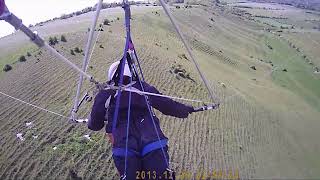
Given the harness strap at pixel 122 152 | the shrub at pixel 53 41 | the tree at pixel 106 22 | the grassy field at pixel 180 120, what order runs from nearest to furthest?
the harness strap at pixel 122 152, the grassy field at pixel 180 120, the shrub at pixel 53 41, the tree at pixel 106 22

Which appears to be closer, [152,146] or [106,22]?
[152,146]

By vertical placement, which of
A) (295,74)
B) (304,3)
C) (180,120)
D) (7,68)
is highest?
(7,68)

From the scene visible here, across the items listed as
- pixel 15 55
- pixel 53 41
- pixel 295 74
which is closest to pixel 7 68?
pixel 15 55

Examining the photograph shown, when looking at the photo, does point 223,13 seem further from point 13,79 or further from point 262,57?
point 13,79

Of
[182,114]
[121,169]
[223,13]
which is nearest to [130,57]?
[182,114]

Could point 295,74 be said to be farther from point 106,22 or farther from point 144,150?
point 144,150

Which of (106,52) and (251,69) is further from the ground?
(106,52)

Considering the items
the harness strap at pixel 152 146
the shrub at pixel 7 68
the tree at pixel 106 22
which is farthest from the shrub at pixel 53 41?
the harness strap at pixel 152 146

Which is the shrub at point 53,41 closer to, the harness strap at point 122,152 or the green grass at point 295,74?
the green grass at point 295,74

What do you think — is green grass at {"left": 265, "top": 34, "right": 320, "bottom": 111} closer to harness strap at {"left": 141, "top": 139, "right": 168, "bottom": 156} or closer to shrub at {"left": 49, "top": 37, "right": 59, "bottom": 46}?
shrub at {"left": 49, "top": 37, "right": 59, "bottom": 46}
